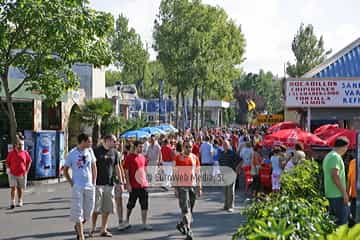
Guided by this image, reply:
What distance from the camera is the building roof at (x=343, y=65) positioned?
25.5 meters

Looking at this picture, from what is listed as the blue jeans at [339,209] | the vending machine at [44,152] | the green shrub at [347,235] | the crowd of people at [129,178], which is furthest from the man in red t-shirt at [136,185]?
the vending machine at [44,152]

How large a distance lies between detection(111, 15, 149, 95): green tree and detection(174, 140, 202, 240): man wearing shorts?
191 feet

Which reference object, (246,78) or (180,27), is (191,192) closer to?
(180,27)

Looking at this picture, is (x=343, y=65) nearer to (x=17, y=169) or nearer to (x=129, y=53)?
(x=17, y=169)

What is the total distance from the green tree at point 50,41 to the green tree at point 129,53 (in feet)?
159

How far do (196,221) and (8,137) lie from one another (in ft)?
59.7

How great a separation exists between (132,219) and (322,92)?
10000mm

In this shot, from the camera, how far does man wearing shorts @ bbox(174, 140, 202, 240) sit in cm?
1092

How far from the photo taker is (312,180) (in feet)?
29.8

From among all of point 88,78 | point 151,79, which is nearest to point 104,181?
point 88,78

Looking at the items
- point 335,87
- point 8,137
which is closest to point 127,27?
point 8,137

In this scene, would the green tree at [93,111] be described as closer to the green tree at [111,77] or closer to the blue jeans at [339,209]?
the blue jeans at [339,209]

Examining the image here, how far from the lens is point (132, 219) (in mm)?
13211

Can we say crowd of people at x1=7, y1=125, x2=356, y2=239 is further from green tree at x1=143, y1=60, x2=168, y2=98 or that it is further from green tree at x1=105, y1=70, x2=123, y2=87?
green tree at x1=105, y1=70, x2=123, y2=87
